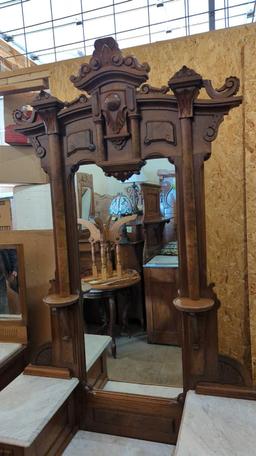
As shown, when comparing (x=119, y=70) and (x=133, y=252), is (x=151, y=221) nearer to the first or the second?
(x=133, y=252)

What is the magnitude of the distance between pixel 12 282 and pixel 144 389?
35.1 inches

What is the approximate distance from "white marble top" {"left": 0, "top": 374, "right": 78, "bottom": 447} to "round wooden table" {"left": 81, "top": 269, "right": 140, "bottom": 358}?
1.30 ft

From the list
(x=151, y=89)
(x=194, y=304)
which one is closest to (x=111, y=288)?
(x=194, y=304)

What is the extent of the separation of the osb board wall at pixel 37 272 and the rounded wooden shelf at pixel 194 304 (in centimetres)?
97

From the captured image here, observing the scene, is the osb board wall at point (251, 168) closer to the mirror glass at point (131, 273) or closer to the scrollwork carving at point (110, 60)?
the mirror glass at point (131, 273)

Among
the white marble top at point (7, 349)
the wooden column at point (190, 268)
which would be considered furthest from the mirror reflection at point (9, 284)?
the wooden column at point (190, 268)

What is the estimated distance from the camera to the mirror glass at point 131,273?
1613 mm

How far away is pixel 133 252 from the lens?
1759mm

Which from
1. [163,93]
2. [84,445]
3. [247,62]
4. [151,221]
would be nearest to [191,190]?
[163,93]

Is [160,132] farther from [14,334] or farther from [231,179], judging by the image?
[14,334]

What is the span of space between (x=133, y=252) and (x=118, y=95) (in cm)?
85

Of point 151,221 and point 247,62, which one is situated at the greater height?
point 247,62

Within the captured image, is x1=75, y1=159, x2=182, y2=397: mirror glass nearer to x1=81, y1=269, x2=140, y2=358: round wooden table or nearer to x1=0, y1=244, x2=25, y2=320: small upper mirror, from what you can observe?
x1=81, y1=269, x2=140, y2=358: round wooden table

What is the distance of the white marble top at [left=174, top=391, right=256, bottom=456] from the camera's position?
97 cm
